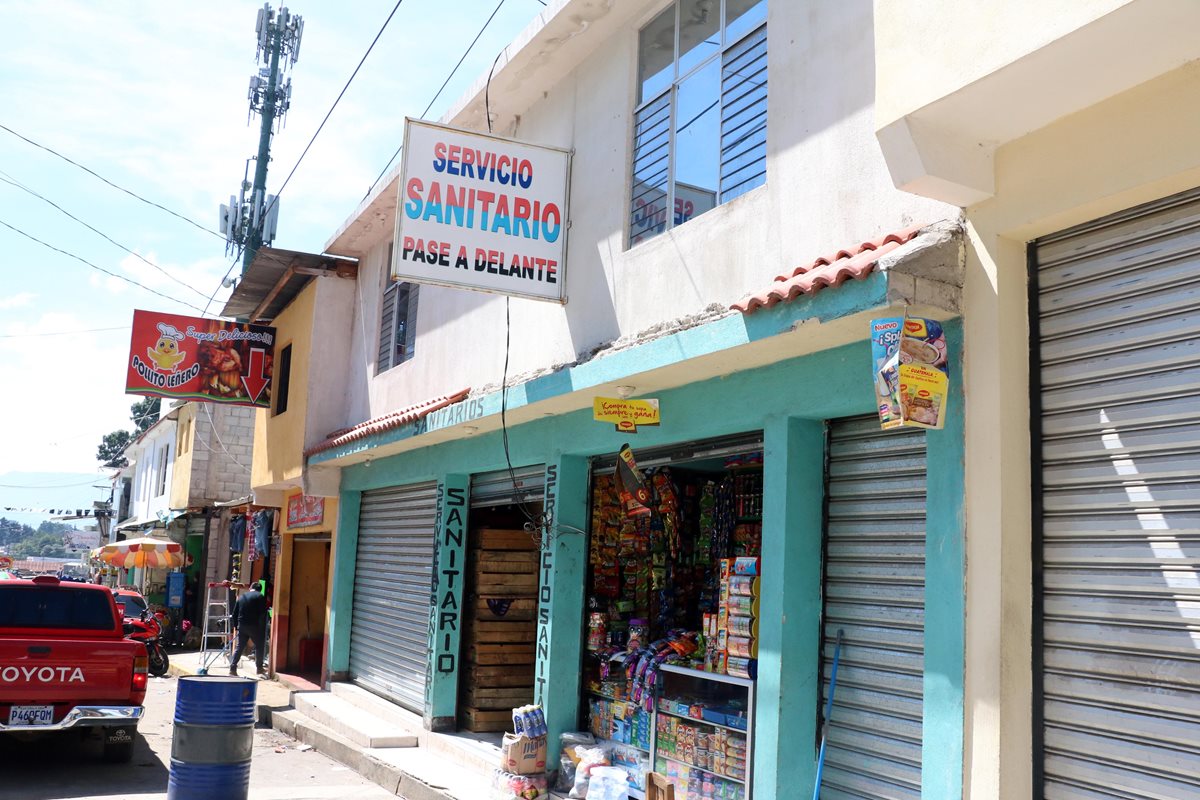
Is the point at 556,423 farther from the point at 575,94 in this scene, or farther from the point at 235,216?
the point at 235,216

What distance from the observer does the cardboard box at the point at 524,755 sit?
870cm

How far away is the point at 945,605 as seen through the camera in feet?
16.8

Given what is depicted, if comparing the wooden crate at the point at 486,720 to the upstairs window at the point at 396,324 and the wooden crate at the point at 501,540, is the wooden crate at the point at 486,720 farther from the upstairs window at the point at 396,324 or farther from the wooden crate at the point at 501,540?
the upstairs window at the point at 396,324

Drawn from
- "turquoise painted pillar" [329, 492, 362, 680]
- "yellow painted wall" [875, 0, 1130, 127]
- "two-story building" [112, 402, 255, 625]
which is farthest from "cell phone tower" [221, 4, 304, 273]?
"yellow painted wall" [875, 0, 1130, 127]

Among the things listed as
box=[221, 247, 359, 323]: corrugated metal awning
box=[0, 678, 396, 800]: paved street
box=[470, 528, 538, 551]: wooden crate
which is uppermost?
box=[221, 247, 359, 323]: corrugated metal awning

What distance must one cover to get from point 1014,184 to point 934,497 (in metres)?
1.64

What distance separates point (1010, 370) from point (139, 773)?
30.6ft

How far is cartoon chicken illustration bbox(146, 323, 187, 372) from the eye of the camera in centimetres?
1605

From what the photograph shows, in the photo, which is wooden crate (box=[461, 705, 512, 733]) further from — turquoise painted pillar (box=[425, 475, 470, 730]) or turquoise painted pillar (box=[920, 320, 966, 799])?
turquoise painted pillar (box=[920, 320, 966, 799])

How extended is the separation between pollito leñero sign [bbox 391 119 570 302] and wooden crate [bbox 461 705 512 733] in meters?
4.98

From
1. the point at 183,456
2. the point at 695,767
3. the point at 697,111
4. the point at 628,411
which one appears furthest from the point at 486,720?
the point at 183,456

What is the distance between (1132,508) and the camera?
4539mm

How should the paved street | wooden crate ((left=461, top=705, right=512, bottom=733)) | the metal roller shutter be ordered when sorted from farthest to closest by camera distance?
wooden crate ((left=461, top=705, right=512, bottom=733)) → the metal roller shutter → the paved street

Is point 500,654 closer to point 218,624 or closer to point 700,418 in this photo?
point 700,418
